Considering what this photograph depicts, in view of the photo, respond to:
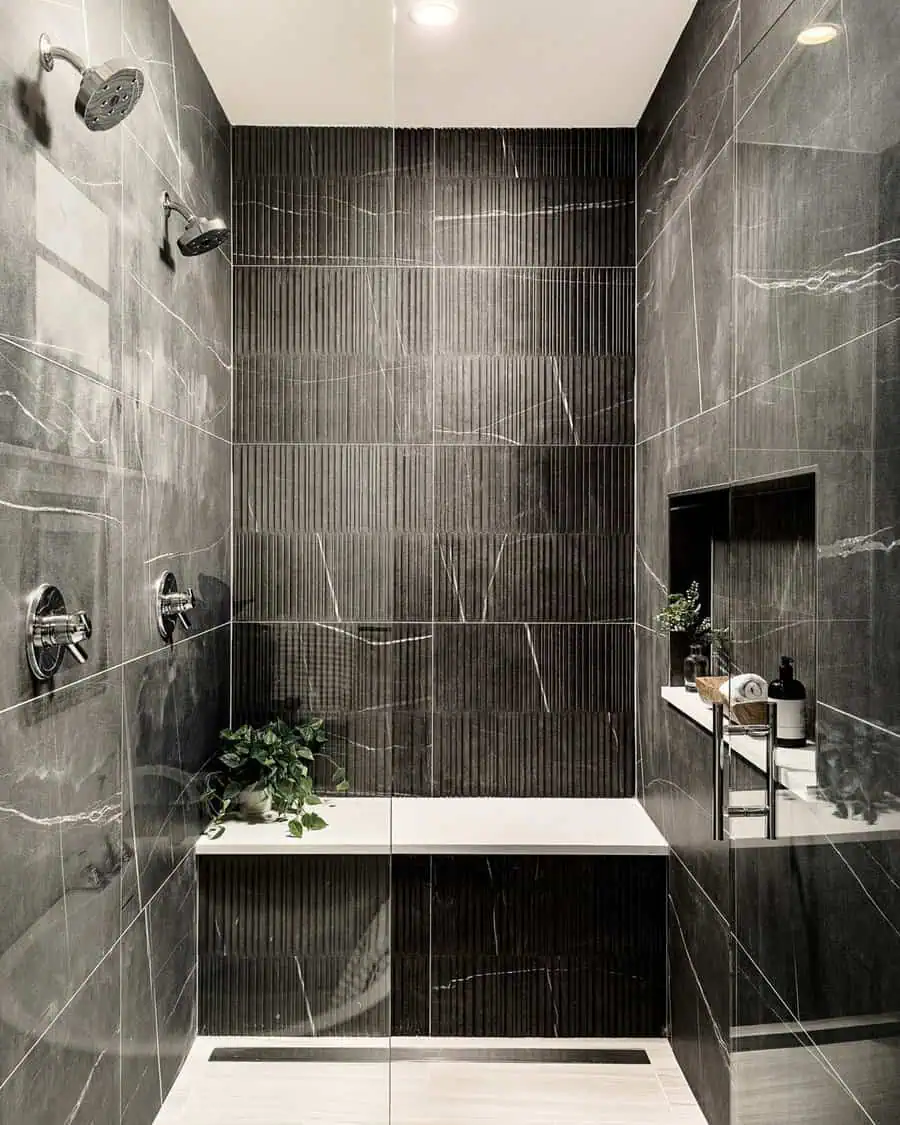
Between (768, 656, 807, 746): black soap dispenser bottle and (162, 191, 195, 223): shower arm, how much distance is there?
116 centimetres

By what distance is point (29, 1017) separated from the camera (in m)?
1.24

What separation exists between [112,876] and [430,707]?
1.06 m

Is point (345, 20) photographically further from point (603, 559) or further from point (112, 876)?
Result: point (603, 559)

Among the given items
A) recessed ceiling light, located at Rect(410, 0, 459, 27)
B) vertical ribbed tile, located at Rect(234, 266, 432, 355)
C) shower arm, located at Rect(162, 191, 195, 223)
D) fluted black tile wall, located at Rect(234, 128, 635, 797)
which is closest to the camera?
vertical ribbed tile, located at Rect(234, 266, 432, 355)

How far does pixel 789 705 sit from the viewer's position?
94 centimetres

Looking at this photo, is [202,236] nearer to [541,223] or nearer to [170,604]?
[170,604]

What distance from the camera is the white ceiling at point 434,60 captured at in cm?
142

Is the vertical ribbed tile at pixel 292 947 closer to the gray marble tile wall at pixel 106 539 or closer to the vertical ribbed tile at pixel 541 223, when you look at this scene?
the gray marble tile wall at pixel 106 539

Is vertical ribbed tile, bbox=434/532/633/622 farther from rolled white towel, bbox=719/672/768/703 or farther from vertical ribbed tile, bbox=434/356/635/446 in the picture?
rolled white towel, bbox=719/672/768/703

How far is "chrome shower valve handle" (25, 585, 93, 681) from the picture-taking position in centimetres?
124

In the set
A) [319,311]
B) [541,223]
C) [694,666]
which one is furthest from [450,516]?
[319,311]

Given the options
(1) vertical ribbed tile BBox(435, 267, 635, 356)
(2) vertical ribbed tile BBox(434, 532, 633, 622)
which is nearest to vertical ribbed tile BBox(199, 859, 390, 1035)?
(2) vertical ribbed tile BBox(434, 532, 633, 622)

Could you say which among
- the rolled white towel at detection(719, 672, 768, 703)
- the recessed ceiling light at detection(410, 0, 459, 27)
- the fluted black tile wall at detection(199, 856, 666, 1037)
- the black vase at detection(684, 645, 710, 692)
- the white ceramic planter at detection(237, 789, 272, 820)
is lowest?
the fluted black tile wall at detection(199, 856, 666, 1037)

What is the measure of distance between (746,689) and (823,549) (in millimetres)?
251
